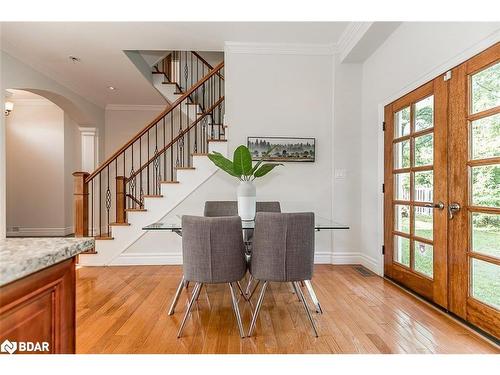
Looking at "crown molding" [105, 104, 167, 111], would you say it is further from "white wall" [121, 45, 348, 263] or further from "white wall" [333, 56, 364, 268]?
"white wall" [333, 56, 364, 268]

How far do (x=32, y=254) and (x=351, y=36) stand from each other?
3922 mm

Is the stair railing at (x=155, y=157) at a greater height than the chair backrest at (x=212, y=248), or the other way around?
the stair railing at (x=155, y=157)

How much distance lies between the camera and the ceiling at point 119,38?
3559mm

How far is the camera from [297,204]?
4113 mm

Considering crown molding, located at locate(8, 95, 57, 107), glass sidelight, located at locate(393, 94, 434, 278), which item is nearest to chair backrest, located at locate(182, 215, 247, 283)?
glass sidelight, located at locate(393, 94, 434, 278)

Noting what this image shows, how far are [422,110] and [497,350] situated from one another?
2.07 meters

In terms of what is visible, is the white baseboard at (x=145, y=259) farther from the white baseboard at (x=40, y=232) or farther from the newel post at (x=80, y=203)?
the white baseboard at (x=40, y=232)

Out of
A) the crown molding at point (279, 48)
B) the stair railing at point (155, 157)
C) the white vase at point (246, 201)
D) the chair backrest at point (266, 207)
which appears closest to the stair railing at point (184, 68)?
the stair railing at point (155, 157)

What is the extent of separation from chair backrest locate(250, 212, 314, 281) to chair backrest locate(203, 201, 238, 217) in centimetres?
113

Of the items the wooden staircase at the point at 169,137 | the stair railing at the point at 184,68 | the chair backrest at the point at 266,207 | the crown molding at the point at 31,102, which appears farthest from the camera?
the crown molding at the point at 31,102

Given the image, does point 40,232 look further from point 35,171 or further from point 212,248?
point 212,248

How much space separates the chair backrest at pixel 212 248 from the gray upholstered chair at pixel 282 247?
0.15 metres

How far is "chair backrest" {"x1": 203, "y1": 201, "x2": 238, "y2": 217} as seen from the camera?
329 cm

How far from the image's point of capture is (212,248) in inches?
81.5
